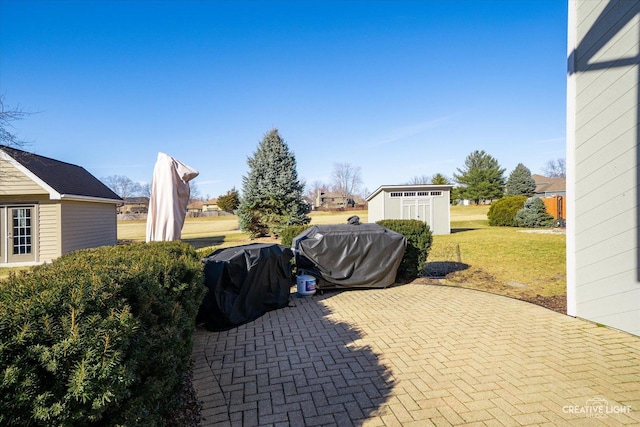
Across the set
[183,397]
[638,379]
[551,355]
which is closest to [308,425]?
[183,397]

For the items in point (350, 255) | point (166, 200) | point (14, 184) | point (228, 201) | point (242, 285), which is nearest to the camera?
point (242, 285)

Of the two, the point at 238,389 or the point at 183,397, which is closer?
the point at 183,397

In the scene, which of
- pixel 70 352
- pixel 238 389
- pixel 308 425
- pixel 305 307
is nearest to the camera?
pixel 70 352

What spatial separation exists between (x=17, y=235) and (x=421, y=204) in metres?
19.5

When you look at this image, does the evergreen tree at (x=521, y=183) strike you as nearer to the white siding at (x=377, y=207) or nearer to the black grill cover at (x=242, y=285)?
the white siding at (x=377, y=207)

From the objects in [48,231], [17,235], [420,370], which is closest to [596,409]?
[420,370]

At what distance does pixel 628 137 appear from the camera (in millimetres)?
4137

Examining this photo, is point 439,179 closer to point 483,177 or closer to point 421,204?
point 483,177

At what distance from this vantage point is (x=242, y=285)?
5.07 metres

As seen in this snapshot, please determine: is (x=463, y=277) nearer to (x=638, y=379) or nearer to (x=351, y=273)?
(x=351, y=273)

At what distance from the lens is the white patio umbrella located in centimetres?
602

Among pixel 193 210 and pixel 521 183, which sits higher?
pixel 521 183

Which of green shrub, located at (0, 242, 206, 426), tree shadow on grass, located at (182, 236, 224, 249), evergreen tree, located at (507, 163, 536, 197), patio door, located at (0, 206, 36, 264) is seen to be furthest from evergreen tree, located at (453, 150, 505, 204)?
green shrub, located at (0, 242, 206, 426)

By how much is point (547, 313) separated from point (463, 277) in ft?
10.0
